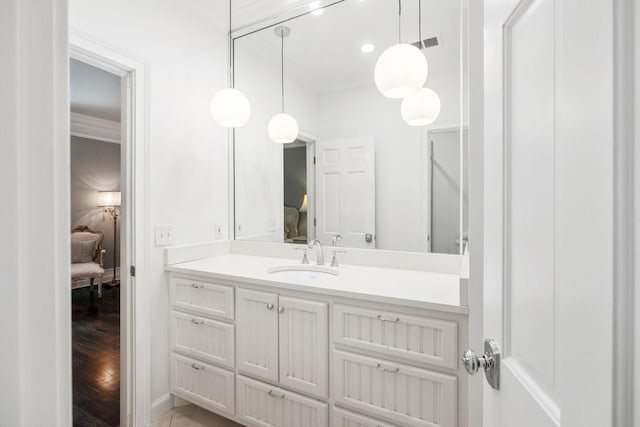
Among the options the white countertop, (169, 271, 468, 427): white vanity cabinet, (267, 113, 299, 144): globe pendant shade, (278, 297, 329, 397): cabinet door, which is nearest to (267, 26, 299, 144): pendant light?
(267, 113, 299, 144): globe pendant shade

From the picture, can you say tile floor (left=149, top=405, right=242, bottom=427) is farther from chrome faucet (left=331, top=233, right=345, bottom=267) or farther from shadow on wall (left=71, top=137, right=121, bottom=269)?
shadow on wall (left=71, top=137, right=121, bottom=269)

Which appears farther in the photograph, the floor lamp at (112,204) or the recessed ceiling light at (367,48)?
the floor lamp at (112,204)

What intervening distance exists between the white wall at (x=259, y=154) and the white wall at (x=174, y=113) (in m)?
0.13

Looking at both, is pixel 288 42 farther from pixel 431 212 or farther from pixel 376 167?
pixel 431 212

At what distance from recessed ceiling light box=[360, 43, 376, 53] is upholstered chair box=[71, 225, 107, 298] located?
166 inches

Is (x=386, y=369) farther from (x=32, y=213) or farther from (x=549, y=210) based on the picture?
(x=32, y=213)

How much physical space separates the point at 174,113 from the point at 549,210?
2.11 metres

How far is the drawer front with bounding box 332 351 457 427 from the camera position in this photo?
4.07ft

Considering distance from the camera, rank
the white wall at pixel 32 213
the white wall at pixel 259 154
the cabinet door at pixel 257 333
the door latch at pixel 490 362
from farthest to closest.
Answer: the white wall at pixel 259 154
the cabinet door at pixel 257 333
the door latch at pixel 490 362
the white wall at pixel 32 213

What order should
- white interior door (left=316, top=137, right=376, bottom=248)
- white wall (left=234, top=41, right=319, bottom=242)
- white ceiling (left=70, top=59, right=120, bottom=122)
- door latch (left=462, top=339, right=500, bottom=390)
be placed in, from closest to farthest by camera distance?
door latch (left=462, top=339, right=500, bottom=390)
white interior door (left=316, top=137, right=376, bottom=248)
white wall (left=234, top=41, right=319, bottom=242)
white ceiling (left=70, top=59, right=120, bottom=122)

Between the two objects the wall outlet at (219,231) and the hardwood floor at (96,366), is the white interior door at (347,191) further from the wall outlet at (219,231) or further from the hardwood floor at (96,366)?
the hardwood floor at (96,366)

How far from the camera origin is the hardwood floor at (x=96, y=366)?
194cm

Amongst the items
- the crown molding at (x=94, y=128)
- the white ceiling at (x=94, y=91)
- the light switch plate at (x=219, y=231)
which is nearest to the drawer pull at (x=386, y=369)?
the light switch plate at (x=219, y=231)

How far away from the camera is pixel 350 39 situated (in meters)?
2.07
